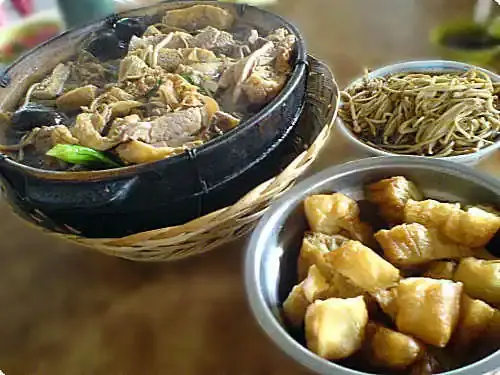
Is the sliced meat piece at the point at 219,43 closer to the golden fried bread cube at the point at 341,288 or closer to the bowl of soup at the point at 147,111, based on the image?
the bowl of soup at the point at 147,111

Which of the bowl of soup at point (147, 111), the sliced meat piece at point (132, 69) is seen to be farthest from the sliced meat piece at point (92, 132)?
the sliced meat piece at point (132, 69)

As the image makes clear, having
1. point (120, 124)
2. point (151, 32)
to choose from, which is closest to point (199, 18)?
point (151, 32)

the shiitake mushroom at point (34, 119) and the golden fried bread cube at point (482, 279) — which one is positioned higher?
the shiitake mushroom at point (34, 119)

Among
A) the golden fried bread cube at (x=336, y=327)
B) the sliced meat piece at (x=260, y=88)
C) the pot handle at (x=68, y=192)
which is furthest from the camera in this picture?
the sliced meat piece at (x=260, y=88)

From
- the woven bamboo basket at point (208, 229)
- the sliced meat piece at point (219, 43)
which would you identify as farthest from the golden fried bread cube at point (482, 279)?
the sliced meat piece at point (219, 43)

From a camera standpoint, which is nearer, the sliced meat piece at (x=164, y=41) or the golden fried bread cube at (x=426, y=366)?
the golden fried bread cube at (x=426, y=366)

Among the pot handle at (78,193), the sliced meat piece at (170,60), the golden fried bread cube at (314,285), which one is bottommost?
the golden fried bread cube at (314,285)

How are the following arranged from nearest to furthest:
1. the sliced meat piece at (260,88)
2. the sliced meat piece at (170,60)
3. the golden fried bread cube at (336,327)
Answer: the golden fried bread cube at (336,327) → the sliced meat piece at (260,88) → the sliced meat piece at (170,60)

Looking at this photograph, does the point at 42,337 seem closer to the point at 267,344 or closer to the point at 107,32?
the point at 267,344
